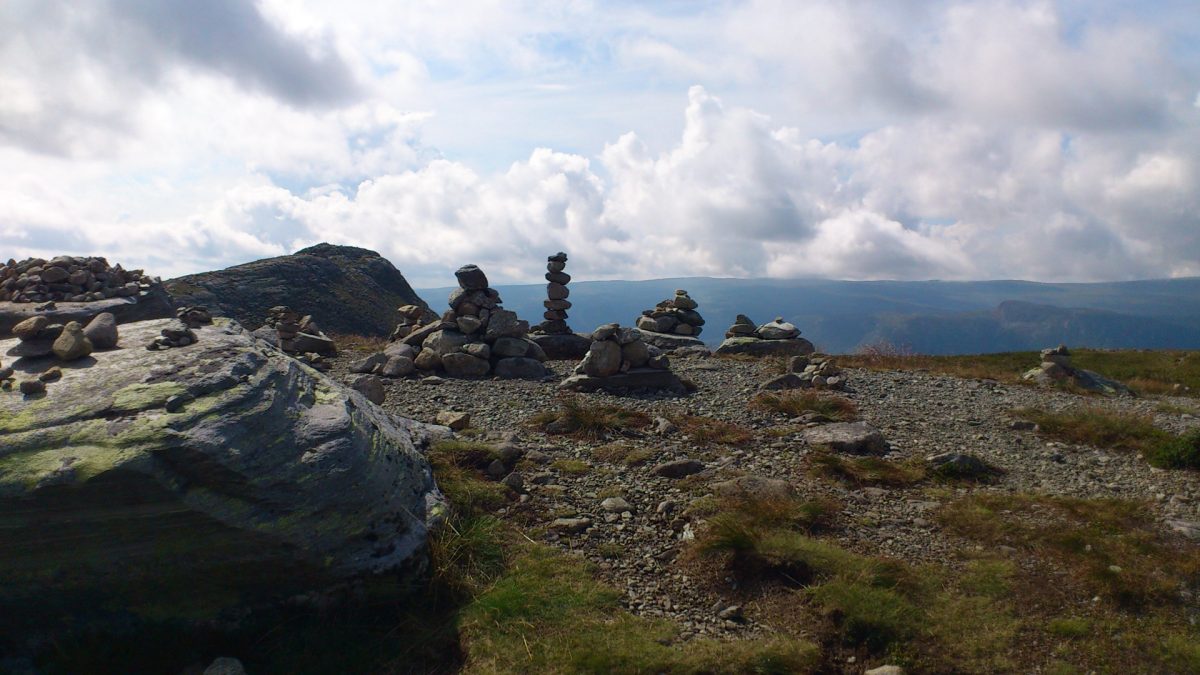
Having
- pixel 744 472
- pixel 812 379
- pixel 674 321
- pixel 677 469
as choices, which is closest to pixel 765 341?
pixel 674 321

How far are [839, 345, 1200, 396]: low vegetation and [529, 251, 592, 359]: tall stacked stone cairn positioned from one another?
422 inches

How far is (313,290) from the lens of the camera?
66.2m

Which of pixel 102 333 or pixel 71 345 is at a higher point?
pixel 102 333

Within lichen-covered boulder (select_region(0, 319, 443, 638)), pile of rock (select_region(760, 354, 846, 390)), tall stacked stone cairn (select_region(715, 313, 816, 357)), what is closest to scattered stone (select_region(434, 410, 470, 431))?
lichen-covered boulder (select_region(0, 319, 443, 638))

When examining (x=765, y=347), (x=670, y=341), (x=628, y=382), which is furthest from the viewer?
(x=670, y=341)

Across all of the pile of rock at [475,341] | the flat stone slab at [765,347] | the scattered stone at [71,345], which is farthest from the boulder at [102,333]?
the flat stone slab at [765,347]

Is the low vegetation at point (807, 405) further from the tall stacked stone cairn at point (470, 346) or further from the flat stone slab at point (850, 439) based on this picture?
the tall stacked stone cairn at point (470, 346)

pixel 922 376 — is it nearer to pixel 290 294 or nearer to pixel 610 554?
pixel 610 554

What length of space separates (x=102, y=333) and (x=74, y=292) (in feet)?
9.80

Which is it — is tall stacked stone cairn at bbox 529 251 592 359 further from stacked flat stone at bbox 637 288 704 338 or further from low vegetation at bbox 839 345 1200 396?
Answer: low vegetation at bbox 839 345 1200 396

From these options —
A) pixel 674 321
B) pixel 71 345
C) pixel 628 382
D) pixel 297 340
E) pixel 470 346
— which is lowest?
pixel 628 382

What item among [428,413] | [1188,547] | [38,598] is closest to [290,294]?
[428,413]

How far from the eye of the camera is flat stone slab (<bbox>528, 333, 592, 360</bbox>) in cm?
2884

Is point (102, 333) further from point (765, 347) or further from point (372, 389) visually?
point (765, 347)
